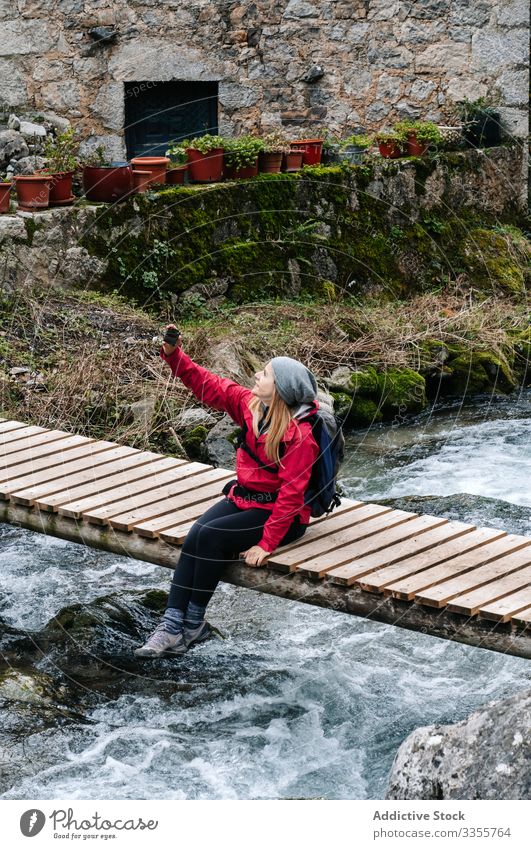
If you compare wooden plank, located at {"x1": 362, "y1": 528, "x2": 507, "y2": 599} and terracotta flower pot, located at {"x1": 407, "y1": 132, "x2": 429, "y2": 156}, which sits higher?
terracotta flower pot, located at {"x1": 407, "y1": 132, "x2": 429, "y2": 156}

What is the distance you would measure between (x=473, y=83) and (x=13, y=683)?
27.2 feet

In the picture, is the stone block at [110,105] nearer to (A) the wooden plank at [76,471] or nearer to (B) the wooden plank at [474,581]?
(A) the wooden plank at [76,471]

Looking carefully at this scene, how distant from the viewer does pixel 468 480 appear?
7.51 metres

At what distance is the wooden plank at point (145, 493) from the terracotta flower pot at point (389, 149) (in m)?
5.65

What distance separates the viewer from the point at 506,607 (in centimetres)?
444

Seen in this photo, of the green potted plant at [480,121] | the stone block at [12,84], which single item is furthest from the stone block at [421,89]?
the stone block at [12,84]

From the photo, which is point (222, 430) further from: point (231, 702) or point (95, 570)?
point (231, 702)

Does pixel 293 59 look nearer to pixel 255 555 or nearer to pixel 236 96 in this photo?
pixel 236 96

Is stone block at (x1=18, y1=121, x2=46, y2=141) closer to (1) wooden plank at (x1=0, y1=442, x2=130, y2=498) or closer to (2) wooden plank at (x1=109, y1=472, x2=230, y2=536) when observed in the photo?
(1) wooden plank at (x1=0, y1=442, x2=130, y2=498)

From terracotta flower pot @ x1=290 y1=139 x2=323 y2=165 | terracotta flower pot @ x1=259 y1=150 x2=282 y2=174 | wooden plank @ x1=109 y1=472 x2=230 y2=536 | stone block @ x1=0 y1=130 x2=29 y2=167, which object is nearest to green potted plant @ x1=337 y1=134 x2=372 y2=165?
terracotta flower pot @ x1=290 y1=139 x2=323 y2=165

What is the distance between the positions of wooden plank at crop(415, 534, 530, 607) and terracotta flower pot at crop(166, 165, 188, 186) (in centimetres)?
510

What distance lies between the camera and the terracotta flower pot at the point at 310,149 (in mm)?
10305

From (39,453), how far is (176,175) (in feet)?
13.0

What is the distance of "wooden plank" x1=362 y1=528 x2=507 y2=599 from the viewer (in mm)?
4605
